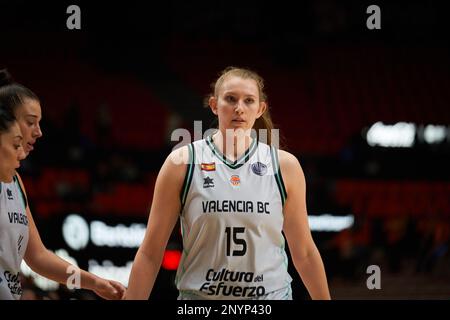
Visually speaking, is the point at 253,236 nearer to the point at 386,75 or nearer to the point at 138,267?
the point at 138,267

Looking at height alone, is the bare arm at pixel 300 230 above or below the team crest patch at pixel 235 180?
below

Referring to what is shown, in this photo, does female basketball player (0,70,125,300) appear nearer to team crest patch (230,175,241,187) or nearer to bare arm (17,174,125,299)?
bare arm (17,174,125,299)

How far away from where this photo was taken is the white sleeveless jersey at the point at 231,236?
3441 millimetres

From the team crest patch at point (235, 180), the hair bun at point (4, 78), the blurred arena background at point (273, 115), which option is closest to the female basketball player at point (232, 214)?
the team crest patch at point (235, 180)

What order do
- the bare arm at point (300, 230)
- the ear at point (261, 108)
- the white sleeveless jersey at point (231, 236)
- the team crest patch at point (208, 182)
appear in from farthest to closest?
the ear at point (261, 108), the bare arm at point (300, 230), the team crest patch at point (208, 182), the white sleeveless jersey at point (231, 236)

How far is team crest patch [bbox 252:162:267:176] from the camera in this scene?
11.9 feet

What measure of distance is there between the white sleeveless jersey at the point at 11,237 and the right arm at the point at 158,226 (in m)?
0.52

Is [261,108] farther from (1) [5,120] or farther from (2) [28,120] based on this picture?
(1) [5,120]

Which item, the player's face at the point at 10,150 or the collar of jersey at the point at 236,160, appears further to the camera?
the collar of jersey at the point at 236,160

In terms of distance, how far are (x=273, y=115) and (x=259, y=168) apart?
10.2 meters

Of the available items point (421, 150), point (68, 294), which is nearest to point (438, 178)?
point (421, 150)

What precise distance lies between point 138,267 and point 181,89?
1126 cm

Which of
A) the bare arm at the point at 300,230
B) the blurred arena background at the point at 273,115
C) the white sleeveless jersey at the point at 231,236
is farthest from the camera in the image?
the blurred arena background at the point at 273,115

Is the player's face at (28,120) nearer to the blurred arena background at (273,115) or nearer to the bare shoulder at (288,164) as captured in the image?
the bare shoulder at (288,164)
